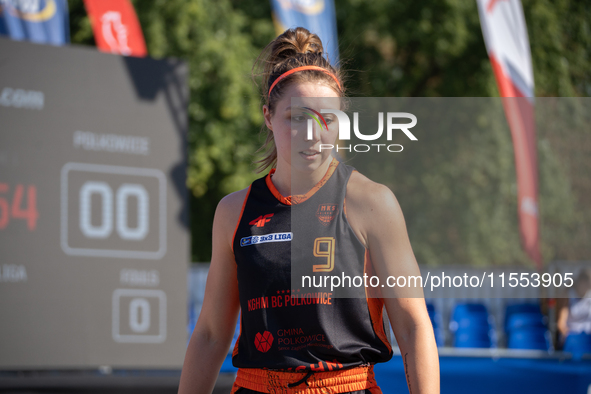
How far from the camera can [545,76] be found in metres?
16.8

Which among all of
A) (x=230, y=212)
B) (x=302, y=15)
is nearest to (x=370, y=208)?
(x=230, y=212)

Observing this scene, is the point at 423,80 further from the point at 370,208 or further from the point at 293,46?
the point at 370,208

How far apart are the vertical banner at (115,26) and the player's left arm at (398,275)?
18.3 ft

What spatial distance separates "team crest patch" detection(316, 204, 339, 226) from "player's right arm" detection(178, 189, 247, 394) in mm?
257

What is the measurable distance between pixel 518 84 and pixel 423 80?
35.4ft

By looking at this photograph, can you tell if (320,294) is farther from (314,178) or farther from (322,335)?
(314,178)

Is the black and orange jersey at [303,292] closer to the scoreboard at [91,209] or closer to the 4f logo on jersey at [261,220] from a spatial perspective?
the 4f logo on jersey at [261,220]

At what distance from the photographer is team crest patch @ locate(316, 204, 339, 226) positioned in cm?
189

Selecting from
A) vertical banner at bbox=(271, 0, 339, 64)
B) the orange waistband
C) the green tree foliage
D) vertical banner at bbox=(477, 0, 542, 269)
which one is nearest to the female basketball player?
the orange waistband

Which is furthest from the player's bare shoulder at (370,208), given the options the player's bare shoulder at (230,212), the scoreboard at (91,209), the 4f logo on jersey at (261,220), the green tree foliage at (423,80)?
the green tree foliage at (423,80)

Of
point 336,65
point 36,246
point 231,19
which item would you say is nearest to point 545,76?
point 231,19

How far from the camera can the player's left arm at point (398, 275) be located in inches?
70.2

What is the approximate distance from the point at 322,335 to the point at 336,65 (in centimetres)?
79

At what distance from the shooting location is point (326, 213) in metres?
1.91
